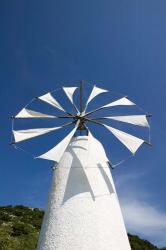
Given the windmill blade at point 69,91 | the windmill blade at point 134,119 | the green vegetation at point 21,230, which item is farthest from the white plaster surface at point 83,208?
the green vegetation at point 21,230

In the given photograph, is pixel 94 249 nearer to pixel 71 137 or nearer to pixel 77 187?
pixel 77 187

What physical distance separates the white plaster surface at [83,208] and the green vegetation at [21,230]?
39.9 feet

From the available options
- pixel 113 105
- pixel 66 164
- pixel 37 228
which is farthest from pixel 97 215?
pixel 37 228

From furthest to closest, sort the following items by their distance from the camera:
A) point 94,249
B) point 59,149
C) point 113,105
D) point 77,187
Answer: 1. point 113,105
2. point 59,149
3. point 77,187
4. point 94,249

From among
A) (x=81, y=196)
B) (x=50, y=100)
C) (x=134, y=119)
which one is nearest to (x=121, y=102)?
(x=134, y=119)

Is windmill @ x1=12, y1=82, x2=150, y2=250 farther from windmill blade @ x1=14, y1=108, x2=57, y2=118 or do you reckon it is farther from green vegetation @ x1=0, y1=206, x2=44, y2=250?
green vegetation @ x1=0, y1=206, x2=44, y2=250

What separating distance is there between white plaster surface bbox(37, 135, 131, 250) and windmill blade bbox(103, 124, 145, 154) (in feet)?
3.93

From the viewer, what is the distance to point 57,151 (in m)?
12.6

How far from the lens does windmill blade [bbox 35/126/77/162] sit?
1223cm

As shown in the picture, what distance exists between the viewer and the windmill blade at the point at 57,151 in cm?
1223

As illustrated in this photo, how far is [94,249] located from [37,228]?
1902 cm

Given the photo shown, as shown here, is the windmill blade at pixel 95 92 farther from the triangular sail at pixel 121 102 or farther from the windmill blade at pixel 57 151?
the windmill blade at pixel 57 151

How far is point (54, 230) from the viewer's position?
11156 millimetres

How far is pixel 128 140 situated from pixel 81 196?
3220 millimetres
